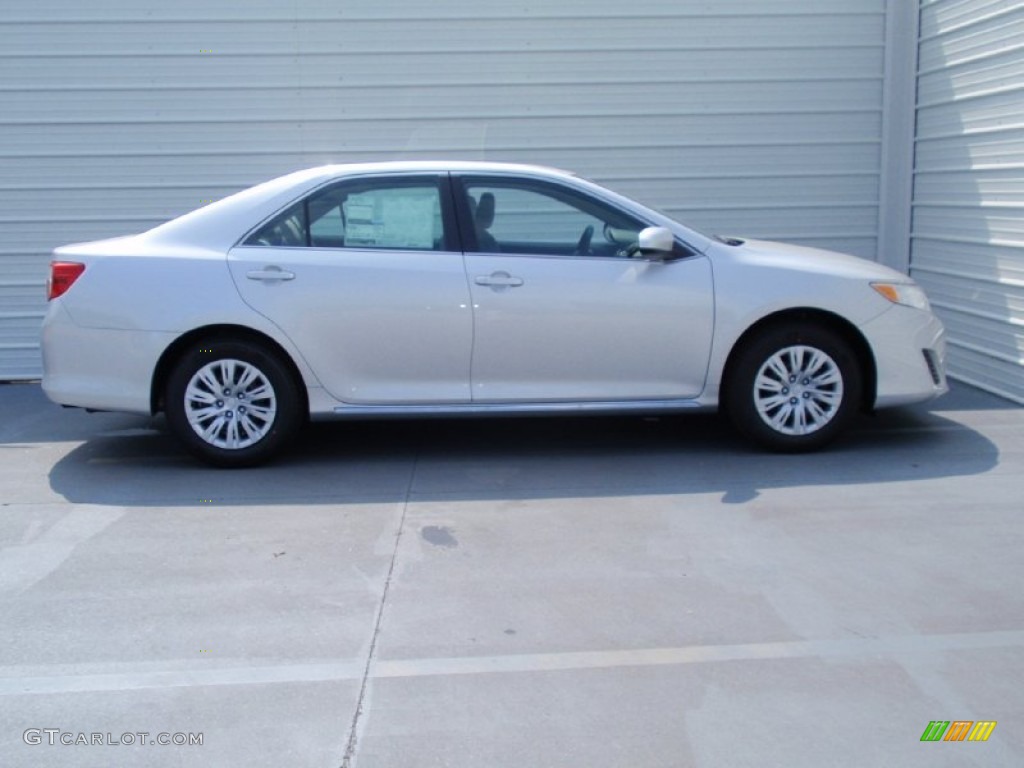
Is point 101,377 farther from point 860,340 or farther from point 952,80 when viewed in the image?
point 952,80

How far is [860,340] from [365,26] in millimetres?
4551

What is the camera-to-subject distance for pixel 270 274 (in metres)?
6.38

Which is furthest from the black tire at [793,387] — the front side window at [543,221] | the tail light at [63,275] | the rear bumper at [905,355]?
the tail light at [63,275]

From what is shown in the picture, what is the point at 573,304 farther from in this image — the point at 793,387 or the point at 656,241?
the point at 793,387

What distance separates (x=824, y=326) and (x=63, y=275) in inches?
163

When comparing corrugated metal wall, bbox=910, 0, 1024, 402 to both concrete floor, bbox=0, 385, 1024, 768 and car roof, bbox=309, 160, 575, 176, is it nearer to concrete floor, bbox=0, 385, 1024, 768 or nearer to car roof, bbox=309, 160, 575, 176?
concrete floor, bbox=0, 385, 1024, 768

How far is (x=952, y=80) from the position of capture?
863 cm

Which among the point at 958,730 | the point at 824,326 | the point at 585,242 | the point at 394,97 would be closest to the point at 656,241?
the point at 585,242

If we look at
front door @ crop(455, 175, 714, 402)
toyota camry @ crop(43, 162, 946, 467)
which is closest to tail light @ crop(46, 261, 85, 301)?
toyota camry @ crop(43, 162, 946, 467)

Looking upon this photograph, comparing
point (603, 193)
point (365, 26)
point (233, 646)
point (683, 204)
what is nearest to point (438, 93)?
point (365, 26)

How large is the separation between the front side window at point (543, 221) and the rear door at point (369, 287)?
0.60 ft

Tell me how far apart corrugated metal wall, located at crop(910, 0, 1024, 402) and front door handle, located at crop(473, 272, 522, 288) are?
356 cm

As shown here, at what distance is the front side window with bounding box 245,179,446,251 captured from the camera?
21.3 ft

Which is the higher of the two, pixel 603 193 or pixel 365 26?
pixel 365 26
